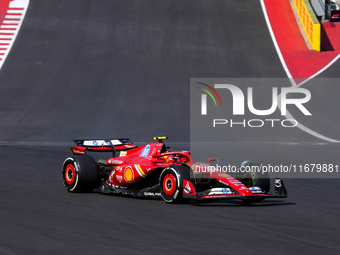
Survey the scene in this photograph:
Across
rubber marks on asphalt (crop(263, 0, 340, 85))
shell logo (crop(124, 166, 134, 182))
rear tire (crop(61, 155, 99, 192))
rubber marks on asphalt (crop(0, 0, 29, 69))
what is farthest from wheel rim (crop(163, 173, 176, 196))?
rubber marks on asphalt (crop(0, 0, 29, 69))

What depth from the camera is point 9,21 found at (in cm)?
3828

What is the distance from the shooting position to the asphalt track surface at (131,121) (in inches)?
324

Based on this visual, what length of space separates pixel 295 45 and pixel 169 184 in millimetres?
26337

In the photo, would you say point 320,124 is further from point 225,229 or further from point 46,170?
point 225,229

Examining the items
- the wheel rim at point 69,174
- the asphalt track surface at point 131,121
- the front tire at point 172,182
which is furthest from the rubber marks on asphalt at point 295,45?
the front tire at point 172,182

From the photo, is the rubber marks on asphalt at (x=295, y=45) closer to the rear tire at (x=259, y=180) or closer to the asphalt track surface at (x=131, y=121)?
the asphalt track surface at (x=131, y=121)

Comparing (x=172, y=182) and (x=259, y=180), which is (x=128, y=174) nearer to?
(x=172, y=182)

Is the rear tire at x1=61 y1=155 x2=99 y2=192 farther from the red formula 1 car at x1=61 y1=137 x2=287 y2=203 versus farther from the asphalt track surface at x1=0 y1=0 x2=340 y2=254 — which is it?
the asphalt track surface at x1=0 y1=0 x2=340 y2=254

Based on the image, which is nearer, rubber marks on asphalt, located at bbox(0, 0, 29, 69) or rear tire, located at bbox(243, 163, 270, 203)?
rear tire, located at bbox(243, 163, 270, 203)

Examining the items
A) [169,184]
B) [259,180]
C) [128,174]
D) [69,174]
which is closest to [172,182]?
[169,184]

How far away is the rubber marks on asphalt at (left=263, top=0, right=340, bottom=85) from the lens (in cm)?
3238

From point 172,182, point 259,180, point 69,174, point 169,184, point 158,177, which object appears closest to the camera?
point 172,182

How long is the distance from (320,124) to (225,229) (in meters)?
17.3

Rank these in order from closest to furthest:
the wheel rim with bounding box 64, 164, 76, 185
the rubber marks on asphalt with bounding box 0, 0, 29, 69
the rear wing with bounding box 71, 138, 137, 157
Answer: the wheel rim with bounding box 64, 164, 76, 185, the rear wing with bounding box 71, 138, 137, 157, the rubber marks on asphalt with bounding box 0, 0, 29, 69
